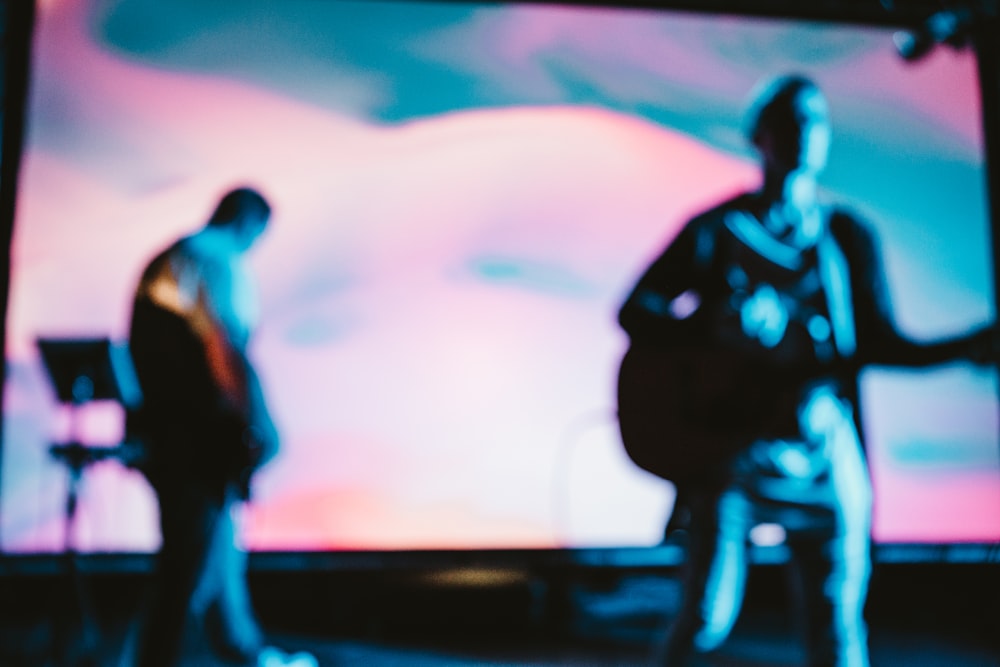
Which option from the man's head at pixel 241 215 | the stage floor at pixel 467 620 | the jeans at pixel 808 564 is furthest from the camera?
the stage floor at pixel 467 620

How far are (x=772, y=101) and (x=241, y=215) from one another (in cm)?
135

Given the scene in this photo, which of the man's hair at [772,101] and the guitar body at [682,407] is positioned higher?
the man's hair at [772,101]

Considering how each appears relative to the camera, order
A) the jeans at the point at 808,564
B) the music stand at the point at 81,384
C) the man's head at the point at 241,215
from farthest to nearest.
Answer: the man's head at the point at 241,215
the music stand at the point at 81,384
the jeans at the point at 808,564

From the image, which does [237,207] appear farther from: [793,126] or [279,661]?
[793,126]

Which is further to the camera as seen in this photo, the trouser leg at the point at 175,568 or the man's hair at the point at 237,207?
the man's hair at the point at 237,207

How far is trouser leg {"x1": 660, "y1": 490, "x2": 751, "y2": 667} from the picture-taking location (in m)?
1.38

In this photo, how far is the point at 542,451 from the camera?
2889 mm

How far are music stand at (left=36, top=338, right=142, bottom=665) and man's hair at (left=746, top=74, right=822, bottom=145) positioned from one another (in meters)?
1.53

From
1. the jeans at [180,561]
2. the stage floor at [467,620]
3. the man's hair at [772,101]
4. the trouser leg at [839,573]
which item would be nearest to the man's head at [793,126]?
the man's hair at [772,101]

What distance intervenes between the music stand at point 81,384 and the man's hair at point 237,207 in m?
0.41

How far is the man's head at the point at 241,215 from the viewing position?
215 cm

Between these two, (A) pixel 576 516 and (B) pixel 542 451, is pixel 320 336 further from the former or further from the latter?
(A) pixel 576 516

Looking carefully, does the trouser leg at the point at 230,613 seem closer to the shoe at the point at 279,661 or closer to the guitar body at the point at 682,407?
the shoe at the point at 279,661

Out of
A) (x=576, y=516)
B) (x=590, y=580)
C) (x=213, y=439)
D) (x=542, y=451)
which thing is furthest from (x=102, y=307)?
(x=590, y=580)
